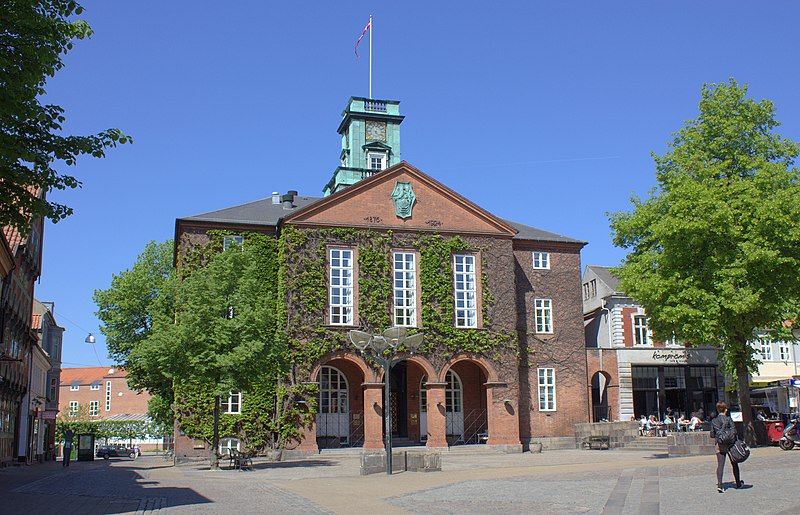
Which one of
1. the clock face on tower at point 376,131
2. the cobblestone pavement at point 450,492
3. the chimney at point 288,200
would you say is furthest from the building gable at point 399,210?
the cobblestone pavement at point 450,492

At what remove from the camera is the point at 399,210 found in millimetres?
39219

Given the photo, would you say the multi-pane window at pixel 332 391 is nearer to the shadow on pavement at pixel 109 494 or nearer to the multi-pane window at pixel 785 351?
the shadow on pavement at pixel 109 494

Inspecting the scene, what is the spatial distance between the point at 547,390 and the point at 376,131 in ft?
70.4

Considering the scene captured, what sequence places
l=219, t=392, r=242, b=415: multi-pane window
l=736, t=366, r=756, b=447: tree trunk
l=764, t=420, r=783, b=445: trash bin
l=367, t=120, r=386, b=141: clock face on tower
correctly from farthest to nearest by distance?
l=367, t=120, r=386, b=141: clock face on tower → l=219, t=392, r=242, b=415: multi-pane window → l=764, t=420, r=783, b=445: trash bin → l=736, t=366, r=756, b=447: tree trunk

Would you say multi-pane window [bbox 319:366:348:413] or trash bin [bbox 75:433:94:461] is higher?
multi-pane window [bbox 319:366:348:413]

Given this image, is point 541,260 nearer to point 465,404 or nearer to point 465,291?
point 465,291

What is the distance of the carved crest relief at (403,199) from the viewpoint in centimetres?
3925

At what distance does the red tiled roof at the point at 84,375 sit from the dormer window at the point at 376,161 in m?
80.5

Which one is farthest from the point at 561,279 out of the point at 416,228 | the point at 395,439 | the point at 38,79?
the point at 38,79

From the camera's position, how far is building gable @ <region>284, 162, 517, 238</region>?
38312 mm

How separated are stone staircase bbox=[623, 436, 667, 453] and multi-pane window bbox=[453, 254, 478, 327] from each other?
8.97 m

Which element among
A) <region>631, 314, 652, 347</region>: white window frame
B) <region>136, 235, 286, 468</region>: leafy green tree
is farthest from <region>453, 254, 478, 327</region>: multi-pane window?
<region>631, 314, 652, 347</region>: white window frame

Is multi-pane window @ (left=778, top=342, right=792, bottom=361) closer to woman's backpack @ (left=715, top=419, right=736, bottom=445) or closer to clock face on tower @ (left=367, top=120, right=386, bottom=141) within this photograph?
clock face on tower @ (left=367, top=120, right=386, bottom=141)

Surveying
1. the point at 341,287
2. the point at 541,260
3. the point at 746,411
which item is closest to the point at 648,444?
the point at 746,411
